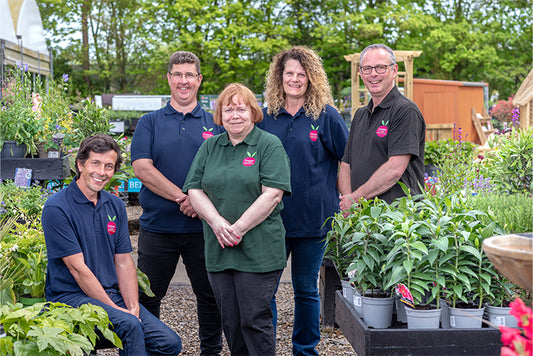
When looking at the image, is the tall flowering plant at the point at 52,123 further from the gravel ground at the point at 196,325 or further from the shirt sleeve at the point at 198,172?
the shirt sleeve at the point at 198,172

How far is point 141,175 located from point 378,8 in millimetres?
19696

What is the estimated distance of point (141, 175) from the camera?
11.0 feet

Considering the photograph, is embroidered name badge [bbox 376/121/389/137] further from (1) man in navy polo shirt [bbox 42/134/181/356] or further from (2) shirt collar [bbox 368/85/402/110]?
(1) man in navy polo shirt [bbox 42/134/181/356]

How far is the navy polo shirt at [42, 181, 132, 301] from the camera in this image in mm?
2709

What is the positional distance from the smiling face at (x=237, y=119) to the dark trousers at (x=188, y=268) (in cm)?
78

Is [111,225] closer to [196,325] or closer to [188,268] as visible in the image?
[188,268]

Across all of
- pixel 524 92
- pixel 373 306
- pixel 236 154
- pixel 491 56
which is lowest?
pixel 373 306

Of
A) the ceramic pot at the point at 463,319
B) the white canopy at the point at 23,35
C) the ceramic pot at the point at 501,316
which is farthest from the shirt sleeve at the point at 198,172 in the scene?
the white canopy at the point at 23,35

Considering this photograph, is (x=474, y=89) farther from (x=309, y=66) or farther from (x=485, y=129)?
(x=309, y=66)

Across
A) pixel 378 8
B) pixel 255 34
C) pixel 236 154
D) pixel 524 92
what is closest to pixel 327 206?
pixel 236 154

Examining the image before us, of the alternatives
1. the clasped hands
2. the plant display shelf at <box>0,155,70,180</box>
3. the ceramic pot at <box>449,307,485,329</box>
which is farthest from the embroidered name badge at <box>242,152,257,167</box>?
the plant display shelf at <box>0,155,70,180</box>

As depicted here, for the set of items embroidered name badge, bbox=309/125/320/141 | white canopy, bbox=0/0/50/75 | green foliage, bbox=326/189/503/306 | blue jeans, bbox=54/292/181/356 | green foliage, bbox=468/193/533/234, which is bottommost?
blue jeans, bbox=54/292/181/356

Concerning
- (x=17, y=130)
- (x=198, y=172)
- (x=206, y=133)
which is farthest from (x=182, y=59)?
(x=17, y=130)

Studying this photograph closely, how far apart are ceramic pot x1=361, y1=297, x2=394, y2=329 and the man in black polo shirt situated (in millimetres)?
863
